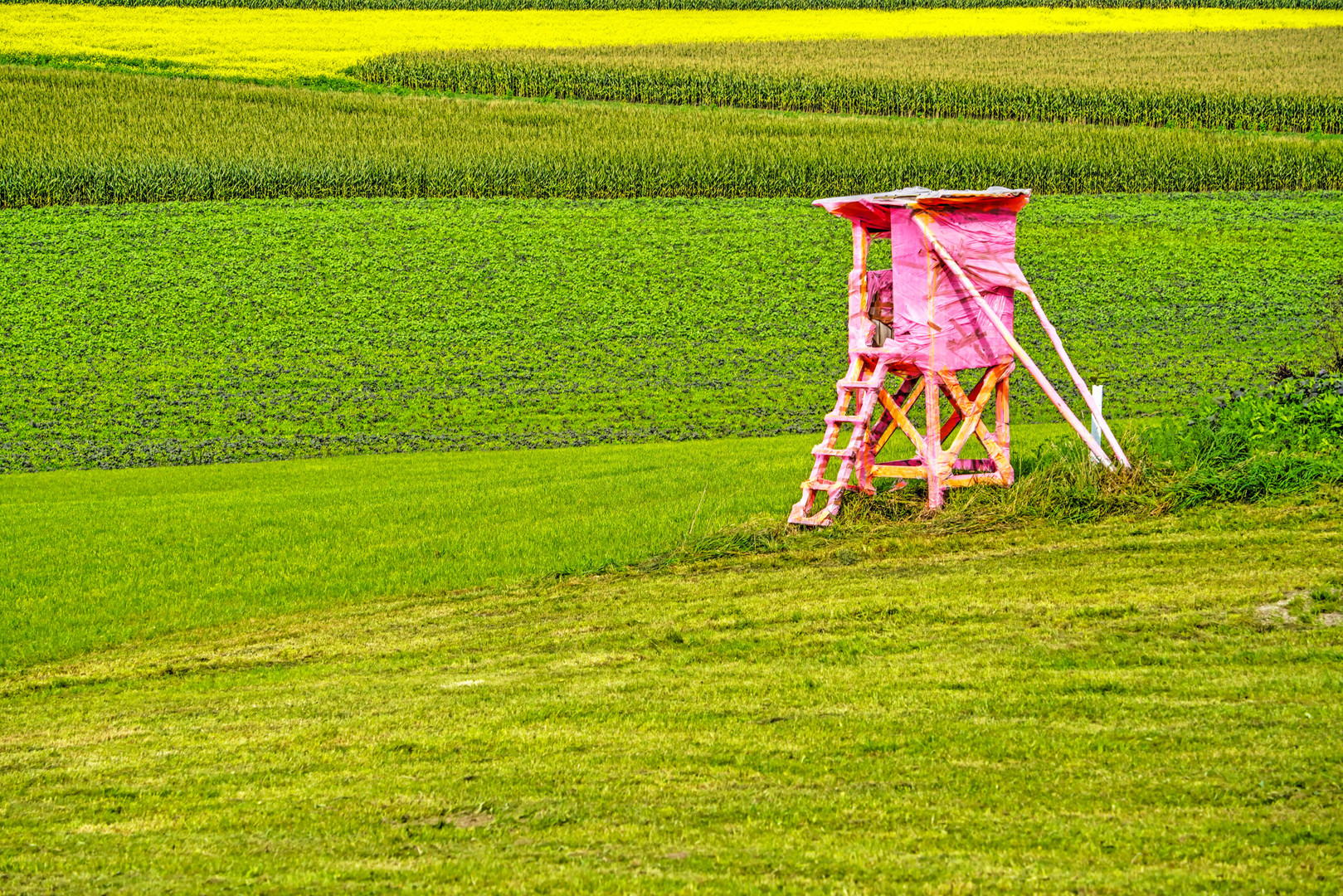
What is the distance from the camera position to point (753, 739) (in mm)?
6645

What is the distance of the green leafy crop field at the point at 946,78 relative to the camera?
48406 mm

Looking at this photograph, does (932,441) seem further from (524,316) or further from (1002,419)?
(524,316)

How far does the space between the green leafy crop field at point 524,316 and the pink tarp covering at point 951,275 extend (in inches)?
343

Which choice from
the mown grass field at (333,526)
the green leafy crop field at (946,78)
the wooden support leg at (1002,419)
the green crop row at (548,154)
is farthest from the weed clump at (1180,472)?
the green leafy crop field at (946,78)

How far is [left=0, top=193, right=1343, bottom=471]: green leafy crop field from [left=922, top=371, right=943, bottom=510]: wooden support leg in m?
8.64

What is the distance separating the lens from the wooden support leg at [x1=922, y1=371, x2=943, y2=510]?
12219 millimetres

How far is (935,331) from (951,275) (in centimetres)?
53

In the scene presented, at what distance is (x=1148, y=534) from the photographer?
1084 cm

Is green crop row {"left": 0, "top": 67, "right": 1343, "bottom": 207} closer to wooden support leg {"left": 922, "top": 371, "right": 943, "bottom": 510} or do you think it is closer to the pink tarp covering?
the pink tarp covering

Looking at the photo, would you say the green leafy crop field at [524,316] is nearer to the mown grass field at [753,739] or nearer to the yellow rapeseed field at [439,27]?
the mown grass field at [753,739]

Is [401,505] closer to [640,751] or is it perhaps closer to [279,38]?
[640,751]

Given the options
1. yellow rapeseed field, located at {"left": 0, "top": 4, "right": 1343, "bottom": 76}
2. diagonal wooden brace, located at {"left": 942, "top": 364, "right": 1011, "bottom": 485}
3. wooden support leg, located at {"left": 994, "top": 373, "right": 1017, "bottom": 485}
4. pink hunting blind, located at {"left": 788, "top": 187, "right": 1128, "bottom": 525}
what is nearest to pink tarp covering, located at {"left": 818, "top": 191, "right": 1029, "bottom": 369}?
pink hunting blind, located at {"left": 788, "top": 187, "right": 1128, "bottom": 525}

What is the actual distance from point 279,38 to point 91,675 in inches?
2031

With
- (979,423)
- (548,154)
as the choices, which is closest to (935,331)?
(979,423)
